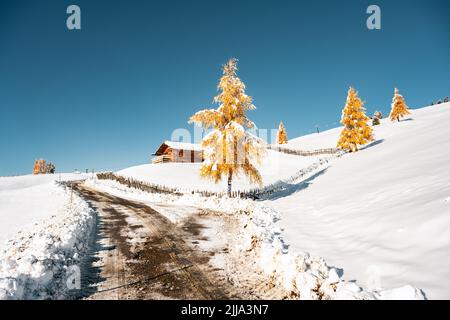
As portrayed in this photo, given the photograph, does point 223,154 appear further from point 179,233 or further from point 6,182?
point 6,182

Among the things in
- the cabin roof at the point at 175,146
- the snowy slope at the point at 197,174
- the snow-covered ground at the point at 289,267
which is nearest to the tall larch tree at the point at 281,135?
the snowy slope at the point at 197,174

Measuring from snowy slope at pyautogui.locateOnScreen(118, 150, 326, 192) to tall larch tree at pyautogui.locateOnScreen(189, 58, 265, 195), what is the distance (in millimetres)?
13336

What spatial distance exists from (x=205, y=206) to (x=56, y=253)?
14314 mm

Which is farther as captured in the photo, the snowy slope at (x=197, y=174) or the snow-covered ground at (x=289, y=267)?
the snowy slope at (x=197, y=174)

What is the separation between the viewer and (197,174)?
157ft

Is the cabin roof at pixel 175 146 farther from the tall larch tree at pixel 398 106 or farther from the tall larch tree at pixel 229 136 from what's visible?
the tall larch tree at pixel 398 106

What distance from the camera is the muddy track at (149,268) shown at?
7367 millimetres

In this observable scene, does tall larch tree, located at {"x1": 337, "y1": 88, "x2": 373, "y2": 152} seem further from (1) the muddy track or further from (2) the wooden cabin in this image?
(1) the muddy track

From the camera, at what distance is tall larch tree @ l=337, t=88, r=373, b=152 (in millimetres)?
42844

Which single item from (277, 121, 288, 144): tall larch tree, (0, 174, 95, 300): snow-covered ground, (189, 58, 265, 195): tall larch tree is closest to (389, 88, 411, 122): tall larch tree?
(277, 121, 288, 144): tall larch tree

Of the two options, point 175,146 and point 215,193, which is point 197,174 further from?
point 215,193

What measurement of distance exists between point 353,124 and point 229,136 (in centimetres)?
2855

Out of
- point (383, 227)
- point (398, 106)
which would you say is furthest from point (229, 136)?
point (398, 106)

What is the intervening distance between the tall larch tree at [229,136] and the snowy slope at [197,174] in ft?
43.8
